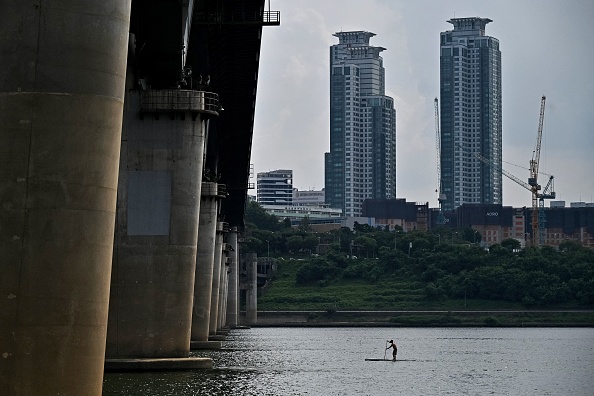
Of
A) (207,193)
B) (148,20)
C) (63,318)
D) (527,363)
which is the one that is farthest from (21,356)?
(527,363)

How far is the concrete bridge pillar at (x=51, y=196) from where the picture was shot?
84.0 ft

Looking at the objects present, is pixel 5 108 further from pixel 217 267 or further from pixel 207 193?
pixel 217 267

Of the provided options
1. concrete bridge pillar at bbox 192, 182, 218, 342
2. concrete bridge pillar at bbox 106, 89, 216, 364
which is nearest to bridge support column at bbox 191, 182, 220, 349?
concrete bridge pillar at bbox 192, 182, 218, 342

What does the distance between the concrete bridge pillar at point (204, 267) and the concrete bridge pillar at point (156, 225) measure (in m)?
28.4

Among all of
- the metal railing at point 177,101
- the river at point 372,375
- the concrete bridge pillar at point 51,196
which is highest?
the metal railing at point 177,101

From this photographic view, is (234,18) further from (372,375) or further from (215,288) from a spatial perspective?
(215,288)

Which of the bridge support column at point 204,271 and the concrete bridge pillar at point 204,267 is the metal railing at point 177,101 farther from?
the bridge support column at point 204,271

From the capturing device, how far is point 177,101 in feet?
187

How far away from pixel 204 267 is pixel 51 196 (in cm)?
6254

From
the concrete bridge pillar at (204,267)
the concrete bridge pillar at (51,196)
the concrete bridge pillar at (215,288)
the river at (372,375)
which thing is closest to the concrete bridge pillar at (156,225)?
the river at (372,375)

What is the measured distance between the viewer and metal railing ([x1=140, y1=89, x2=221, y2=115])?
56281 millimetres

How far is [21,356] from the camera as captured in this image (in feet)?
83.6

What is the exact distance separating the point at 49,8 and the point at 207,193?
58459 millimetres

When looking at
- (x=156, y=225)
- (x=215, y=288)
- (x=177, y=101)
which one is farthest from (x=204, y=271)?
(x=156, y=225)
